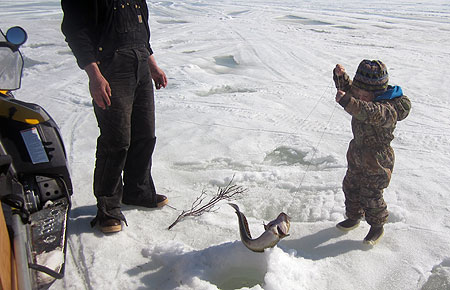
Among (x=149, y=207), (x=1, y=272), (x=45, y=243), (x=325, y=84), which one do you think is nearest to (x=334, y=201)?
(x=149, y=207)

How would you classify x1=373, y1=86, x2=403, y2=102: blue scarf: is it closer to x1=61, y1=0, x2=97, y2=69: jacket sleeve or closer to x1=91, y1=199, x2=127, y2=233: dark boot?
x1=61, y1=0, x2=97, y2=69: jacket sleeve

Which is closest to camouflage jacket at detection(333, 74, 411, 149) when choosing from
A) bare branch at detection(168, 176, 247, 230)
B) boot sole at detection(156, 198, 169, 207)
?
bare branch at detection(168, 176, 247, 230)

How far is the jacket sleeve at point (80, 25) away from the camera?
89.0 inches

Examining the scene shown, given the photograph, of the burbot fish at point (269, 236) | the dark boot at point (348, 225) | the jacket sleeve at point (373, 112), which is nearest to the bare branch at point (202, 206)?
the burbot fish at point (269, 236)

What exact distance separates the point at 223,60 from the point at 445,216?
6.59 meters

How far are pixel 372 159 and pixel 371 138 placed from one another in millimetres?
134

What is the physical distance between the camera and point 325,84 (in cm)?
670

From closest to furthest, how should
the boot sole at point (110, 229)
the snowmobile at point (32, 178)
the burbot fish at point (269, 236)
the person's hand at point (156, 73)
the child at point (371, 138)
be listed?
the snowmobile at point (32, 178), the burbot fish at point (269, 236), the child at point (371, 138), the boot sole at point (110, 229), the person's hand at point (156, 73)

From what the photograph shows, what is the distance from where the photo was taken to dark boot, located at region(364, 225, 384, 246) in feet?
8.34

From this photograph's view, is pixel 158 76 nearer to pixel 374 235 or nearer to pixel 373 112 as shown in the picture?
pixel 373 112

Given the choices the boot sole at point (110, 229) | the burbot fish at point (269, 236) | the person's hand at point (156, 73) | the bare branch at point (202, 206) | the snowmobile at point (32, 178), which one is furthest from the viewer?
the person's hand at point (156, 73)

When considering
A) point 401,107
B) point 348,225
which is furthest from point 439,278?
point 401,107

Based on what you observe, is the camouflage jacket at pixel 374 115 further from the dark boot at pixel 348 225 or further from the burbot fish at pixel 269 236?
the burbot fish at pixel 269 236

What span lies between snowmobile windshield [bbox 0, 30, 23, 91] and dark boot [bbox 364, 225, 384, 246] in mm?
2481
